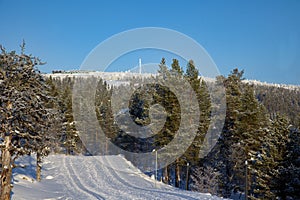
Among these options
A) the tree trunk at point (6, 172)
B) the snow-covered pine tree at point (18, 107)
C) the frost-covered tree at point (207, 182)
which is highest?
the snow-covered pine tree at point (18, 107)

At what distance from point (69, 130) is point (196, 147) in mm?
23330

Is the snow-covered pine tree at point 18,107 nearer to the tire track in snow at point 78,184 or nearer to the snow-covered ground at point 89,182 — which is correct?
the snow-covered ground at point 89,182

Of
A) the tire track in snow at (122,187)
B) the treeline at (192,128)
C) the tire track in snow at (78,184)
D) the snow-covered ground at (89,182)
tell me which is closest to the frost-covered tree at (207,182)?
the treeline at (192,128)

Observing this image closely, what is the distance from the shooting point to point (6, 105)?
43.0 feet

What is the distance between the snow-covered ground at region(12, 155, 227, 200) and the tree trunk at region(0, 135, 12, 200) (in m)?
3.31

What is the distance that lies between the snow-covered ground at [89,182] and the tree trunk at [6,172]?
3.31m

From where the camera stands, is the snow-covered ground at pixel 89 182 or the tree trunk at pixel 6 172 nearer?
the tree trunk at pixel 6 172

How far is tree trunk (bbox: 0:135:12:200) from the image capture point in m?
13.1

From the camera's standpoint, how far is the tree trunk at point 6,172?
1307 centimetres

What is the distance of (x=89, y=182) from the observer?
25.4 m

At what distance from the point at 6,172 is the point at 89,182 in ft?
41.9

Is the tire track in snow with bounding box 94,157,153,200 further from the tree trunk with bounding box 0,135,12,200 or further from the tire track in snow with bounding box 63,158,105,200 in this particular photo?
the tree trunk with bounding box 0,135,12,200

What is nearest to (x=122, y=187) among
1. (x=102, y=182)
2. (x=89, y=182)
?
(x=102, y=182)

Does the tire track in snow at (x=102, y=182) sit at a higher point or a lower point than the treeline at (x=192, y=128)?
lower
